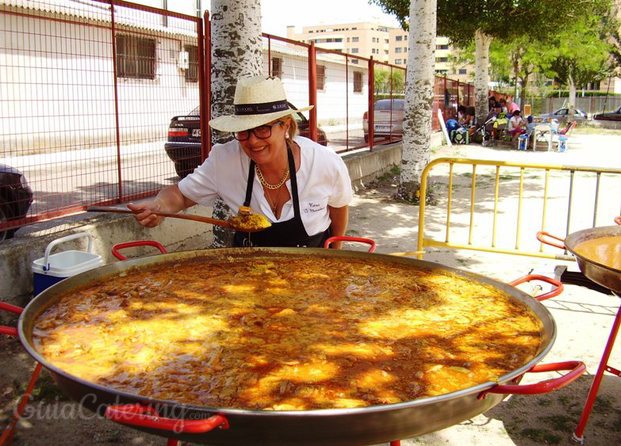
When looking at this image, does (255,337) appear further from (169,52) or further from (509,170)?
(509,170)

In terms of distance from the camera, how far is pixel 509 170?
54.2ft

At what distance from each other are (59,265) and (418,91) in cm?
758

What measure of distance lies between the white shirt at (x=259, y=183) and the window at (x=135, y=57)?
3449 millimetres

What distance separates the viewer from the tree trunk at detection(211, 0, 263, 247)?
17.0 feet

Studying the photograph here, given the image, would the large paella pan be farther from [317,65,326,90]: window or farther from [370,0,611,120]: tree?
Result: [370,0,611,120]: tree

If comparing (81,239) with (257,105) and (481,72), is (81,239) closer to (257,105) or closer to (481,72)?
(257,105)

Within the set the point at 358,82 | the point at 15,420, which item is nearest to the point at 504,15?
the point at 358,82

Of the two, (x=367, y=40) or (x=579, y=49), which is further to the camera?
(x=367, y=40)

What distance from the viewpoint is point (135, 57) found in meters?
6.84

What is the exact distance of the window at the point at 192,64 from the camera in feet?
23.6

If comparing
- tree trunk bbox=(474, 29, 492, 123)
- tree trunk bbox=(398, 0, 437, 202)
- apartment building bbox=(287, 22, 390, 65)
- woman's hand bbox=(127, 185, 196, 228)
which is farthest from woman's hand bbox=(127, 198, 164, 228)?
apartment building bbox=(287, 22, 390, 65)

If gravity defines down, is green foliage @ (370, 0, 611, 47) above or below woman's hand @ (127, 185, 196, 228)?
above

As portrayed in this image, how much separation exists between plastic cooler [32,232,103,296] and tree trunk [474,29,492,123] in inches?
848


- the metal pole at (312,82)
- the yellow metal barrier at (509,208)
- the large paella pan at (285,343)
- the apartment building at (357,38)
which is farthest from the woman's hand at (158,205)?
the apartment building at (357,38)
